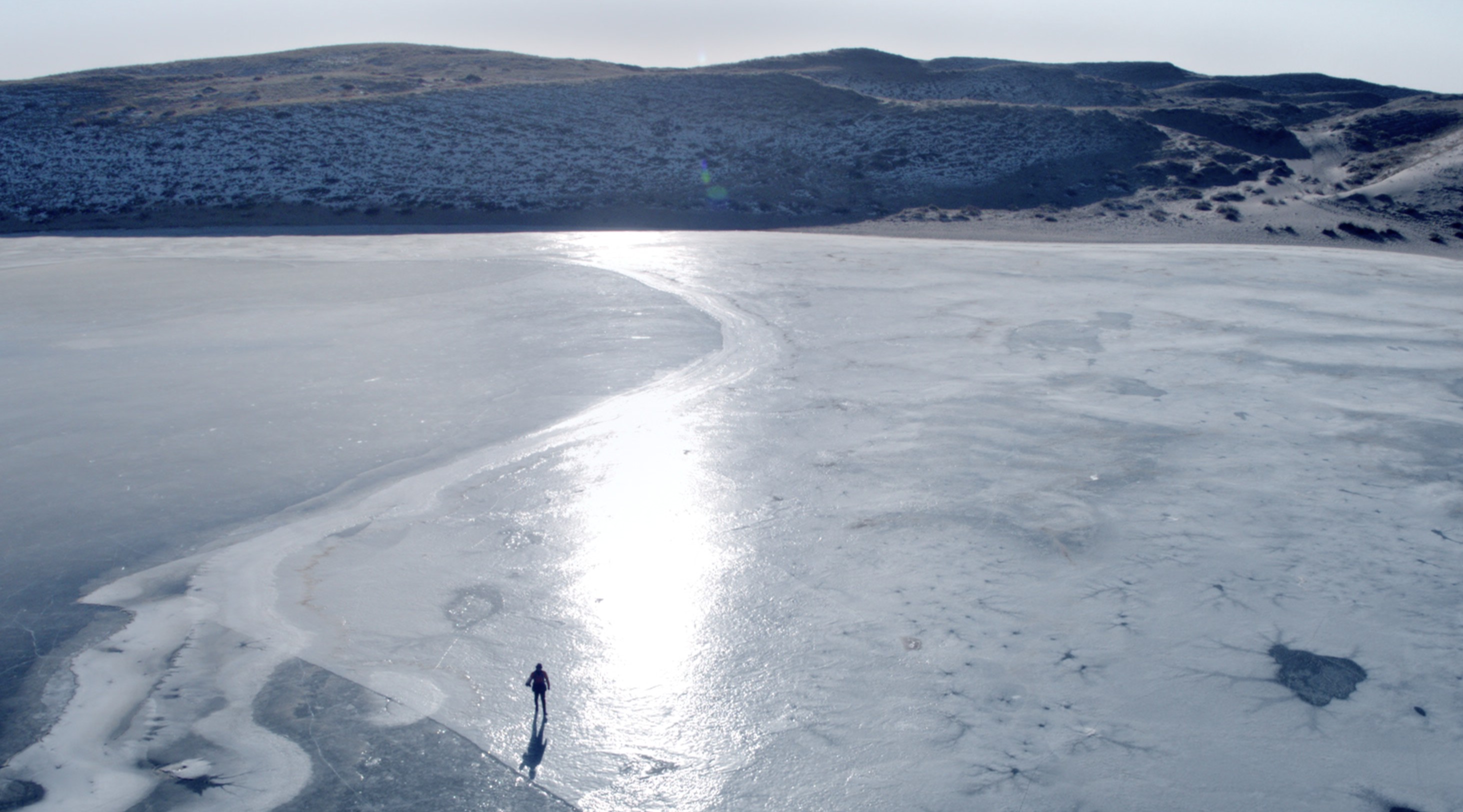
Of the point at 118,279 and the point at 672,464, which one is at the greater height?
the point at 118,279

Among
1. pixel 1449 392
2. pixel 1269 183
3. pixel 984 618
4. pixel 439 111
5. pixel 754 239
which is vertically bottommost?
pixel 984 618

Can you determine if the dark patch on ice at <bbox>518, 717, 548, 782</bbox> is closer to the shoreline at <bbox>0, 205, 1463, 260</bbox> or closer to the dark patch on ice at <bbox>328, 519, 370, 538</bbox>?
the dark patch on ice at <bbox>328, 519, 370, 538</bbox>

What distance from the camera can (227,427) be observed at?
947cm

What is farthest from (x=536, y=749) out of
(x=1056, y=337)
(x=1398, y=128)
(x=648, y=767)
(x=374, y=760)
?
(x=1398, y=128)

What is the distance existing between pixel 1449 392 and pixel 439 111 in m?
32.9

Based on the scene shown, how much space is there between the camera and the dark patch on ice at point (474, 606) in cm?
626

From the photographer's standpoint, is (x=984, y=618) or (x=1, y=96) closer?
(x=984, y=618)

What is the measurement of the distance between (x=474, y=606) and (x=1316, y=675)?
5.46 m

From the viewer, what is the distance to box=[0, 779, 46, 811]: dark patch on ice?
15.1 ft

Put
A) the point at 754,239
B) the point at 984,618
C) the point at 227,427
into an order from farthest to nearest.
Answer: the point at 754,239 → the point at 227,427 → the point at 984,618

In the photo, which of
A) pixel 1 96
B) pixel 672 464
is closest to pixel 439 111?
pixel 1 96

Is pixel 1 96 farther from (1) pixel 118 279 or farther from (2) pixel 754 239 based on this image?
(2) pixel 754 239

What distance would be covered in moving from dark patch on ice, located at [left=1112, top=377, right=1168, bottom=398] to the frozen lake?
2.9 inches

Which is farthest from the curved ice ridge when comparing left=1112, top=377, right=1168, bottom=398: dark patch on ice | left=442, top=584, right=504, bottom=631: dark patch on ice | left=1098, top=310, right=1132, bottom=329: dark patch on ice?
left=1098, top=310, right=1132, bottom=329: dark patch on ice
